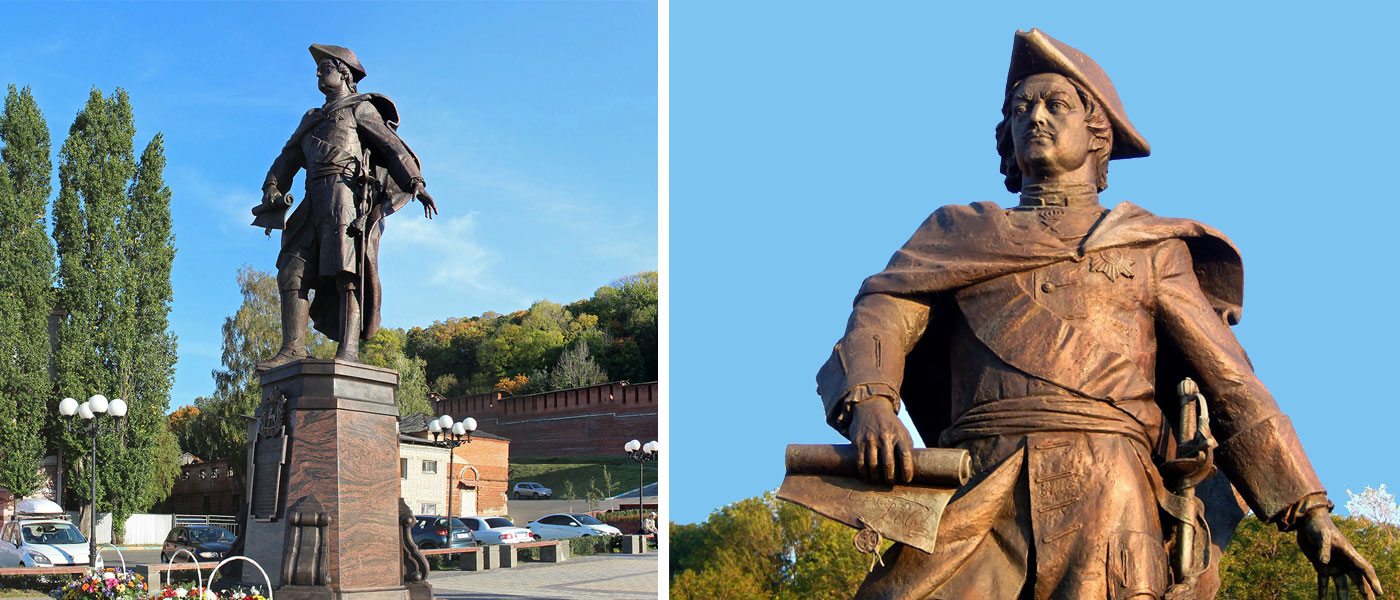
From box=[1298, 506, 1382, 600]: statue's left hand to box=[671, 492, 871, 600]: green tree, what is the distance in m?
23.1

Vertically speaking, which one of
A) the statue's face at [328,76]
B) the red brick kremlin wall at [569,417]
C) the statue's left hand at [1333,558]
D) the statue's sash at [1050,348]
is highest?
the red brick kremlin wall at [569,417]

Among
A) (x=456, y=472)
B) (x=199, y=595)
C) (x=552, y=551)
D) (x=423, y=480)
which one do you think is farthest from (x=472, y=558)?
(x=456, y=472)

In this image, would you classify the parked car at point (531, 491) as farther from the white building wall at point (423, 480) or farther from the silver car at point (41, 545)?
the silver car at point (41, 545)

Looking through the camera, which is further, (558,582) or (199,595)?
(558,582)

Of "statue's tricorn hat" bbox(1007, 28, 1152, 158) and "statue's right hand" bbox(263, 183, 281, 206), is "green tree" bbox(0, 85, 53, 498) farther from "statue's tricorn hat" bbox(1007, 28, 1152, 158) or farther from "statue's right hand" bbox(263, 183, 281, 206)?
"statue's tricorn hat" bbox(1007, 28, 1152, 158)

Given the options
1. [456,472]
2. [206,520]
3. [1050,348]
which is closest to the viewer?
[1050,348]

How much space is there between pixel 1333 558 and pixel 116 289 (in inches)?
1387

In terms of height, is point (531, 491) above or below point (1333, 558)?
above

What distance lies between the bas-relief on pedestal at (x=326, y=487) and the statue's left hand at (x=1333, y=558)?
6.15 metres

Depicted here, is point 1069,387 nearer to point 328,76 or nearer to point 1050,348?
point 1050,348

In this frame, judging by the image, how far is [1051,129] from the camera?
4195 mm

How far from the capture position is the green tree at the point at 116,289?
33.3 meters

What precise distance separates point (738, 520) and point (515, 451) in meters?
25.3

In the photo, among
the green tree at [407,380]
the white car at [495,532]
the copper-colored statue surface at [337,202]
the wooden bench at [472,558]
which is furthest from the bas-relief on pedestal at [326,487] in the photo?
the green tree at [407,380]
